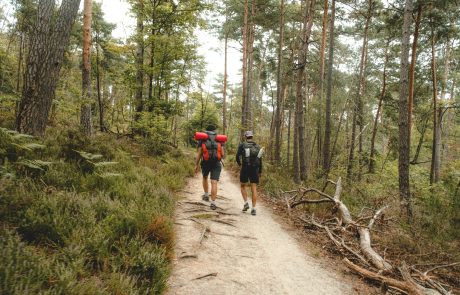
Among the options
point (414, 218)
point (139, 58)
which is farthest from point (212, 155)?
point (139, 58)

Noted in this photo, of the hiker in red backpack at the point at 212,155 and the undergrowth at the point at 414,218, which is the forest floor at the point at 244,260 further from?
the undergrowth at the point at 414,218

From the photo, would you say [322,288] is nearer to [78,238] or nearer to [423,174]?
[78,238]

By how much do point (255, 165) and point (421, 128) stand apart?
17284mm

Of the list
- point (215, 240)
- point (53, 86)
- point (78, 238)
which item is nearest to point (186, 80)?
point (53, 86)

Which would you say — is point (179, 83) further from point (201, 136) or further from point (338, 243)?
point (338, 243)

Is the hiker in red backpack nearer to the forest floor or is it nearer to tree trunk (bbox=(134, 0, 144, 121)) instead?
the forest floor

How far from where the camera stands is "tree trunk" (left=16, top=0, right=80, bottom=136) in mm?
5965

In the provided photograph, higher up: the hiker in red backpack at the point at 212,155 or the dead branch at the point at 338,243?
the hiker in red backpack at the point at 212,155

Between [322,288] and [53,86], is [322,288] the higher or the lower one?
the lower one

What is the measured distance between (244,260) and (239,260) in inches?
3.5

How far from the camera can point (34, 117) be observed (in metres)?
6.07

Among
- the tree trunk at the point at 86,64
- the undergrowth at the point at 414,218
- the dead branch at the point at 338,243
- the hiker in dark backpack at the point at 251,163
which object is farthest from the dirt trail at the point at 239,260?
the tree trunk at the point at 86,64

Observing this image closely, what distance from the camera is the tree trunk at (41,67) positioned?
19.6 ft

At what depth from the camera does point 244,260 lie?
424 centimetres
